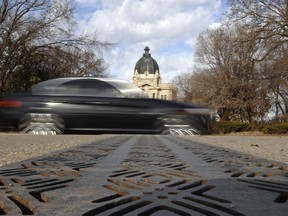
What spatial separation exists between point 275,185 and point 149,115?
9.17 m

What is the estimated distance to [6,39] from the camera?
81.4 feet

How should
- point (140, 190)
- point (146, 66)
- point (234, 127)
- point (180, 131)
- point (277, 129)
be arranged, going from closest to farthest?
1. point (140, 190)
2. point (180, 131)
3. point (277, 129)
4. point (234, 127)
5. point (146, 66)

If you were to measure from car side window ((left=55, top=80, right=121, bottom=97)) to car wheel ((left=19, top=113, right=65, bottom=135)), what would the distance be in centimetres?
85

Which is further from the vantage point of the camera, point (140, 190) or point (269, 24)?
point (269, 24)

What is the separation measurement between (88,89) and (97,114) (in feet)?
3.77

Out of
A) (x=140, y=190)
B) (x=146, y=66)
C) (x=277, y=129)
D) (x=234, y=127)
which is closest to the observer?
(x=140, y=190)

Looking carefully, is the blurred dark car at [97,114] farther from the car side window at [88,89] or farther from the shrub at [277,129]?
the shrub at [277,129]

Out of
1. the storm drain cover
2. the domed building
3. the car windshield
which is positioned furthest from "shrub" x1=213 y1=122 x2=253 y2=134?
the domed building

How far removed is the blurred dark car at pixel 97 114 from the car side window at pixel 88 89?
0.33m

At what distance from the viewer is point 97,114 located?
37.6ft

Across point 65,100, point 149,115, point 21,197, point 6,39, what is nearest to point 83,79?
point 65,100

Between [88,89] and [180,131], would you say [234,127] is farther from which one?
[88,89]

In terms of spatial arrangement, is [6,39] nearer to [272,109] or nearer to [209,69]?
[209,69]

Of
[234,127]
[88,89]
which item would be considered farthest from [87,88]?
[234,127]
